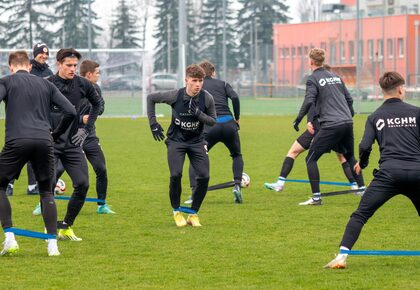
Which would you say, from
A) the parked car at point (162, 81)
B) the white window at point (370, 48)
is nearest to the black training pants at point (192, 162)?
the parked car at point (162, 81)

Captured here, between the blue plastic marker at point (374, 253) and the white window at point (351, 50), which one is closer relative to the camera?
the blue plastic marker at point (374, 253)

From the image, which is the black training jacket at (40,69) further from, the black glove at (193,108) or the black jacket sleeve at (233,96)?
the black glove at (193,108)

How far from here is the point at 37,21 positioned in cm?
4950

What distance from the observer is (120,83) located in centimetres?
4353

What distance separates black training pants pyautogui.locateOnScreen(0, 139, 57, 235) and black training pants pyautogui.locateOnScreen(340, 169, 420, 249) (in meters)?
2.82

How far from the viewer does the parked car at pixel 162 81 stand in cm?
5581

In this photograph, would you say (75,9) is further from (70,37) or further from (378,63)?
(378,63)

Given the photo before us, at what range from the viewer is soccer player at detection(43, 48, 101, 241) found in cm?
1070

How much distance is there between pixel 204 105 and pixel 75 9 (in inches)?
1505

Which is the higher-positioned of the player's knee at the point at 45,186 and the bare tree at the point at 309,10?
the bare tree at the point at 309,10

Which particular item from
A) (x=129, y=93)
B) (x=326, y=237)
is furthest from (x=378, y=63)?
(x=326, y=237)

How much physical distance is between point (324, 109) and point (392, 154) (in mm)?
5257

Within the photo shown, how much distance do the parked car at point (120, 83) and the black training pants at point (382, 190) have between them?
3507 centimetres

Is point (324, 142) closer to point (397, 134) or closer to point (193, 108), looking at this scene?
point (193, 108)
